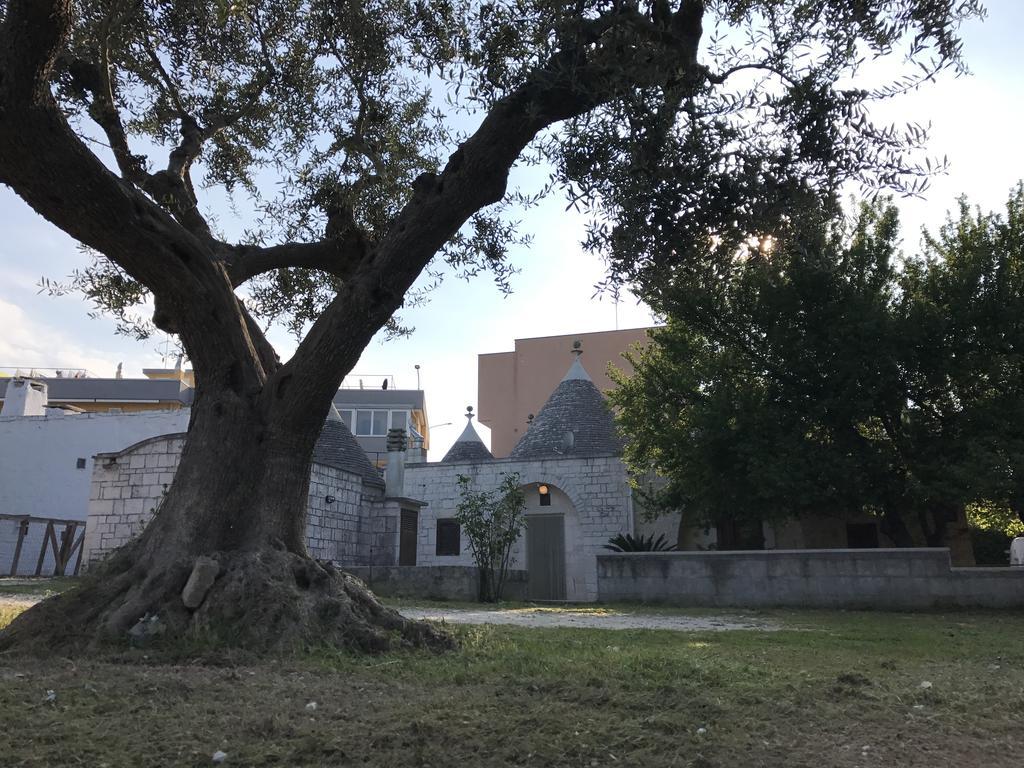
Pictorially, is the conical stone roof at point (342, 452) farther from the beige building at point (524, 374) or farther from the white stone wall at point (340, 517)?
the beige building at point (524, 374)

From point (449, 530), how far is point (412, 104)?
16.4 m

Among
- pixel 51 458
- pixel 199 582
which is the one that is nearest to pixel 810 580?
pixel 199 582

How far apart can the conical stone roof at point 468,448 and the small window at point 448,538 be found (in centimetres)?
215

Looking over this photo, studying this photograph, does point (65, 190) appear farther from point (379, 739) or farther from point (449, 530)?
point (449, 530)

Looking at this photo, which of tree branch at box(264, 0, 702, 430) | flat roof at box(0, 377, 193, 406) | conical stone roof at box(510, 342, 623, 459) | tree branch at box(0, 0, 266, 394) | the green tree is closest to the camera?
tree branch at box(0, 0, 266, 394)

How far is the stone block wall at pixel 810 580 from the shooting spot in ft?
41.3

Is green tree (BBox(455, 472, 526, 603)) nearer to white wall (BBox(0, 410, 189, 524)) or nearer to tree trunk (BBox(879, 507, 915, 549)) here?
tree trunk (BBox(879, 507, 915, 549))

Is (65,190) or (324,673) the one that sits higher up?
(65,190)

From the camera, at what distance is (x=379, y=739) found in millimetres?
3209

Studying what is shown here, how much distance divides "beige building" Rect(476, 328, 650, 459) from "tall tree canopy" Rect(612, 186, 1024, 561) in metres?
22.2

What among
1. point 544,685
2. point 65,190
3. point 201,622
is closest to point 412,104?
point 65,190

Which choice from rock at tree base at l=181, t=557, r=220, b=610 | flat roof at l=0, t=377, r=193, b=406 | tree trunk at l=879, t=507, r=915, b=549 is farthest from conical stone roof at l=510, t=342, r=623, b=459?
flat roof at l=0, t=377, r=193, b=406

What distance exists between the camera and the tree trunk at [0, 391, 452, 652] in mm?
5160

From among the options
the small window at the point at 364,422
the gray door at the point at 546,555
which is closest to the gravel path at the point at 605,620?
the gray door at the point at 546,555
